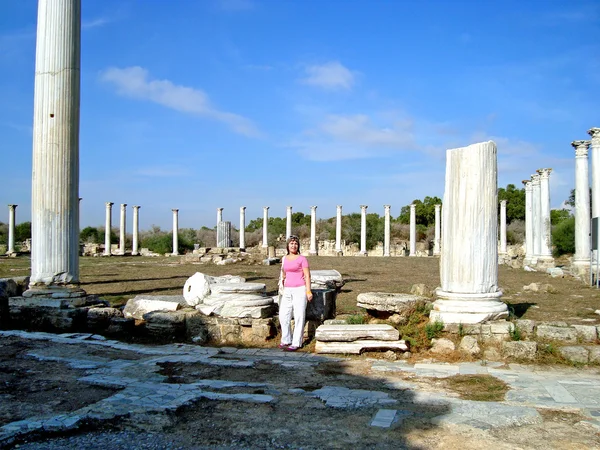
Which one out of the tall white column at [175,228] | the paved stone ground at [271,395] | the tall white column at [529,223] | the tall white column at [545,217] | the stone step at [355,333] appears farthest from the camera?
the tall white column at [175,228]

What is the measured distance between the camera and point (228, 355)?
751 cm

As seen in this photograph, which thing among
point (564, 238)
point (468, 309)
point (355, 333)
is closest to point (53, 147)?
point (355, 333)

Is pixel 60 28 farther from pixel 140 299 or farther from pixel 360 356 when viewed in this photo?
pixel 360 356

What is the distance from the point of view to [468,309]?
811 centimetres

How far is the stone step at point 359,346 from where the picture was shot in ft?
24.5

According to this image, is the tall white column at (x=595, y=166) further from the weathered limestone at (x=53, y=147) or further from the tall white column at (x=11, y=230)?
the tall white column at (x=11, y=230)

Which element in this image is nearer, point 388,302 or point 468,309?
point 468,309

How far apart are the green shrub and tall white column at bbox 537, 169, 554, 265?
30.9 feet

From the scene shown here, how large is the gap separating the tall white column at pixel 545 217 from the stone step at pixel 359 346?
21827 mm

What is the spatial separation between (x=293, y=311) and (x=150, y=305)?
9.94ft

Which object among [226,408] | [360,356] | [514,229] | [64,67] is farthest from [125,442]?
[514,229]

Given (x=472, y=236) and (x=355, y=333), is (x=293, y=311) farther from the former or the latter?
(x=472, y=236)

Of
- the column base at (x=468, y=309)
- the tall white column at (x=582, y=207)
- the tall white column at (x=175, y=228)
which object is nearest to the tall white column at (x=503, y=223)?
the tall white column at (x=582, y=207)

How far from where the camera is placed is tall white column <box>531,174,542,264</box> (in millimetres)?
27281
